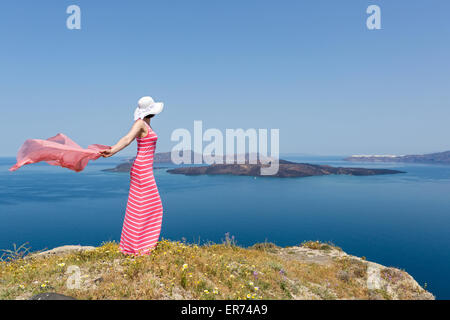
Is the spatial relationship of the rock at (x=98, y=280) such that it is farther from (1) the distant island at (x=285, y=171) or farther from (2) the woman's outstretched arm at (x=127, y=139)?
(1) the distant island at (x=285, y=171)

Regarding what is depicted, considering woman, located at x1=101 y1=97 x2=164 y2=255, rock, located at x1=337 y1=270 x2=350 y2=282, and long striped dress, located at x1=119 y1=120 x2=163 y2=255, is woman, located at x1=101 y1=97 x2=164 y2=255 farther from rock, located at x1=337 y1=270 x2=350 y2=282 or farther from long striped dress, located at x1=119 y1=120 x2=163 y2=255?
rock, located at x1=337 y1=270 x2=350 y2=282

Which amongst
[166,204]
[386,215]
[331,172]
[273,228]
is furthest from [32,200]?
[331,172]

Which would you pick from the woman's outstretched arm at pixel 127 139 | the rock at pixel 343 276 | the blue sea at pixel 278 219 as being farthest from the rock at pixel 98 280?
the blue sea at pixel 278 219

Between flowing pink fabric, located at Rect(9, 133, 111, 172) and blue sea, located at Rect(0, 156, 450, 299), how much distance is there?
44470 mm

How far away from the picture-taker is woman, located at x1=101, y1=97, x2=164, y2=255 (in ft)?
20.3

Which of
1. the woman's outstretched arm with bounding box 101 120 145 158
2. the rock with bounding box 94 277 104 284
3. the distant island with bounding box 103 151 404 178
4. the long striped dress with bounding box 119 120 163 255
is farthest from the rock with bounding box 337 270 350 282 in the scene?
the distant island with bounding box 103 151 404 178

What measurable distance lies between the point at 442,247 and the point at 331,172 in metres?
129

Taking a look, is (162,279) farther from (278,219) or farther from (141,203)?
(278,219)

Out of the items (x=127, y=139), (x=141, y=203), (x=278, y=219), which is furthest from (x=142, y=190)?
(x=278, y=219)

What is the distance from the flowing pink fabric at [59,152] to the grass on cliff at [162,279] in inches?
90.3

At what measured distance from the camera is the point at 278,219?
76375 millimetres

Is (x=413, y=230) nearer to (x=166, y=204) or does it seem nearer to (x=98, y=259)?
(x=166, y=204)
